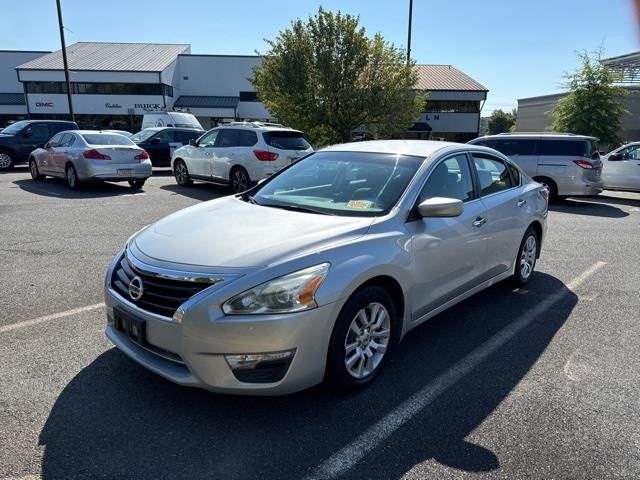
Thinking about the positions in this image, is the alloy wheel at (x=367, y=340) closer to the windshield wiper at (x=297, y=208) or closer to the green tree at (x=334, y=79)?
the windshield wiper at (x=297, y=208)

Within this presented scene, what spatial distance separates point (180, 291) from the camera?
2.82 metres

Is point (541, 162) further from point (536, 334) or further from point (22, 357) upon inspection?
point (22, 357)

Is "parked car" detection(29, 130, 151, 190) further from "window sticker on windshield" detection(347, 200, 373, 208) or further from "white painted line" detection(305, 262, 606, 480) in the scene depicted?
"white painted line" detection(305, 262, 606, 480)

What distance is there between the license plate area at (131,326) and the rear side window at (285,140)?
362 inches

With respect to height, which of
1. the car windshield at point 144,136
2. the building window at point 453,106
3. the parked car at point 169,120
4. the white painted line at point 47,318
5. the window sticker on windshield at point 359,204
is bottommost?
the white painted line at point 47,318

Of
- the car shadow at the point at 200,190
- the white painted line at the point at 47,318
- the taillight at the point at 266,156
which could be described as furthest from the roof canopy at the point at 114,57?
the white painted line at the point at 47,318

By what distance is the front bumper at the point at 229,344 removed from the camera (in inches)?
106

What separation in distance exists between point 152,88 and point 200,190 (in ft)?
127

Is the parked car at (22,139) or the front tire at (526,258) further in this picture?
the parked car at (22,139)

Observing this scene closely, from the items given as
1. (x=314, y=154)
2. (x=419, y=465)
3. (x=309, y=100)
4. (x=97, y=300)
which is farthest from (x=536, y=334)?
(x=309, y=100)

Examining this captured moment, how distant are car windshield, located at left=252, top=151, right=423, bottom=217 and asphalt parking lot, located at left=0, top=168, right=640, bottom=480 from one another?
1237 mm

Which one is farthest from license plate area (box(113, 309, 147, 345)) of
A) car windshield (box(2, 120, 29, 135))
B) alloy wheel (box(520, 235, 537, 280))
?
car windshield (box(2, 120, 29, 135))

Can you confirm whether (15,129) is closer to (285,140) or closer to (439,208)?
(285,140)

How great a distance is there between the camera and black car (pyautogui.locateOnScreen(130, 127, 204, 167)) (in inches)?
716
